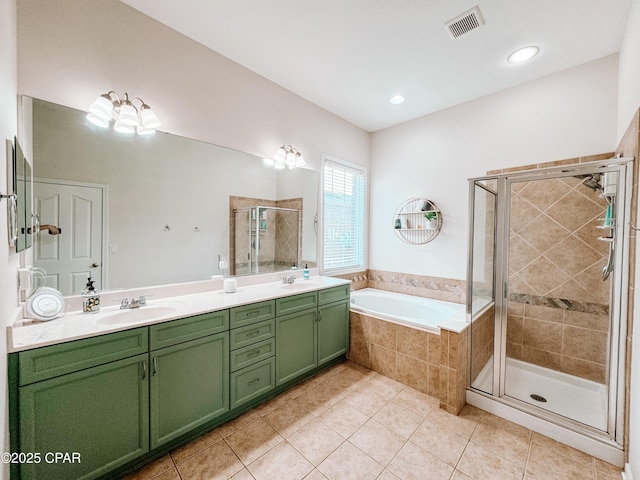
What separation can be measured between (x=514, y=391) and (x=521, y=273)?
112 centimetres

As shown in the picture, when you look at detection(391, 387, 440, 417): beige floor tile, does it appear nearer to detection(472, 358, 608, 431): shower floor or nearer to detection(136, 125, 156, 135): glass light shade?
detection(472, 358, 608, 431): shower floor

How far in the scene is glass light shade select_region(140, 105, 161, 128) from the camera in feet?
5.98

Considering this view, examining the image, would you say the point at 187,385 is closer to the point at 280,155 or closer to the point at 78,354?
the point at 78,354

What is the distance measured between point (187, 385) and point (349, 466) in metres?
1.10

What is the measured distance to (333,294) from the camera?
2686mm

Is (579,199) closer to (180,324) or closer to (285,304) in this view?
(285,304)

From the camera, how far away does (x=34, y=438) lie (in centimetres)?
118

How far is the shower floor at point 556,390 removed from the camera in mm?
1987

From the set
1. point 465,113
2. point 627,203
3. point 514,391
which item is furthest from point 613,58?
point 514,391

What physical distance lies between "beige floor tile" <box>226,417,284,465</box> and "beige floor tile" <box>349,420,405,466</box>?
1.76 ft

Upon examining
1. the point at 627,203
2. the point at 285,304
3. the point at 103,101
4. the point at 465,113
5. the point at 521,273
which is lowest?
the point at 285,304

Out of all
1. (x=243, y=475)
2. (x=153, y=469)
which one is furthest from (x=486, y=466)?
(x=153, y=469)

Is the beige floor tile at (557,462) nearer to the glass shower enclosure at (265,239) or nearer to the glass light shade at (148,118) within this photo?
the glass shower enclosure at (265,239)

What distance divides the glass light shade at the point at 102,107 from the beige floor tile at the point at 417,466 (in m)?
2.79
